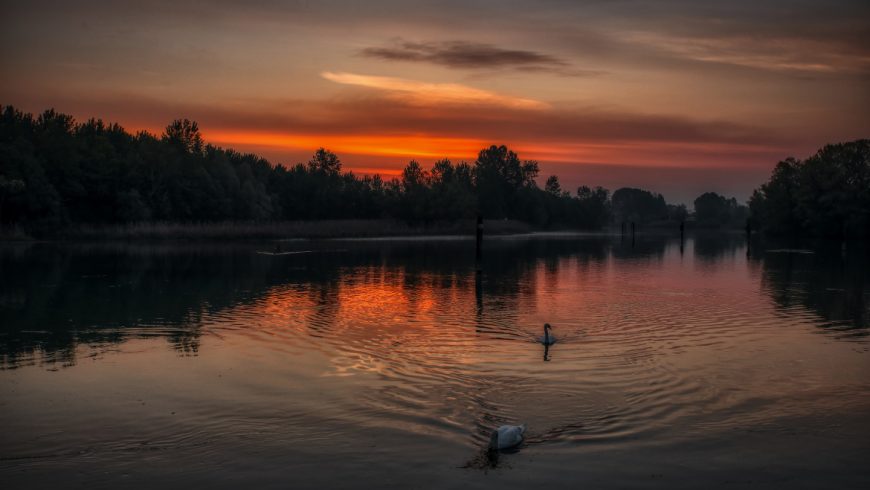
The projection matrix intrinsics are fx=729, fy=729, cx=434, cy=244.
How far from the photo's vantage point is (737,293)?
121 ft

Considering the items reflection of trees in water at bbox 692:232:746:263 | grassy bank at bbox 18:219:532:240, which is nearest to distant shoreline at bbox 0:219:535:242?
grassy bank at bbox 18:219:532:240

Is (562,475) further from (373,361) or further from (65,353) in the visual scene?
(65,353)

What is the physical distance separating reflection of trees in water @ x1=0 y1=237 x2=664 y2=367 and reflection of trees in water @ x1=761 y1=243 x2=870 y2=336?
11.9 m

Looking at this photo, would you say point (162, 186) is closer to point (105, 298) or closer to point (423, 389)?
point (105, 298)

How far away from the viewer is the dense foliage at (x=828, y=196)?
372ft

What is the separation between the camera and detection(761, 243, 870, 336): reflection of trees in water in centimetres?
2881

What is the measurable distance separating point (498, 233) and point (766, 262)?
3472 inches

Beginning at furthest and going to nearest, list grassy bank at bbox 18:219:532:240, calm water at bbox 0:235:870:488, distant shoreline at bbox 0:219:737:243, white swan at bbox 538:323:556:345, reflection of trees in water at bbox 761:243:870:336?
1. grassy bank at bbox 18:219:532:240
2. distant shoreline at bbox 0:219:737:243
3. reflection of trees in water at bbox 761:243:870:336
4. white swan at bbox 538:323:556:345
5. calm water at bbox 0:235:870:488

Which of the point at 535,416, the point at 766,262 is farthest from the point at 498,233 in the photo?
the point at 535,416

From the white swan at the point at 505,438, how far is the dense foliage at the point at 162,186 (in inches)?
2179

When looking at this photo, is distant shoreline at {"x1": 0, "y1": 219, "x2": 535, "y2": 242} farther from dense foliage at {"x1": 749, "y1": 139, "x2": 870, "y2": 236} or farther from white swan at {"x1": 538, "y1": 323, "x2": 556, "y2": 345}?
white swan at {"x1": 538, "y1": 323, "x2": 556, "y2": 345}

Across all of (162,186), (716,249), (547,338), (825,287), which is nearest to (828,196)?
(716,249)

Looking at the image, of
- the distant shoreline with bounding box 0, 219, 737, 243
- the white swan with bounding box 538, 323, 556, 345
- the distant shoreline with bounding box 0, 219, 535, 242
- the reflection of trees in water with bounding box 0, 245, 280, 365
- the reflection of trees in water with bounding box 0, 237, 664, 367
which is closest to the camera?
the white swan with bounding box 538, 323, 556, 345

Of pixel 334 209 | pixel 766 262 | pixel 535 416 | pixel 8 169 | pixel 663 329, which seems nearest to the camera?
pixel 535 416
